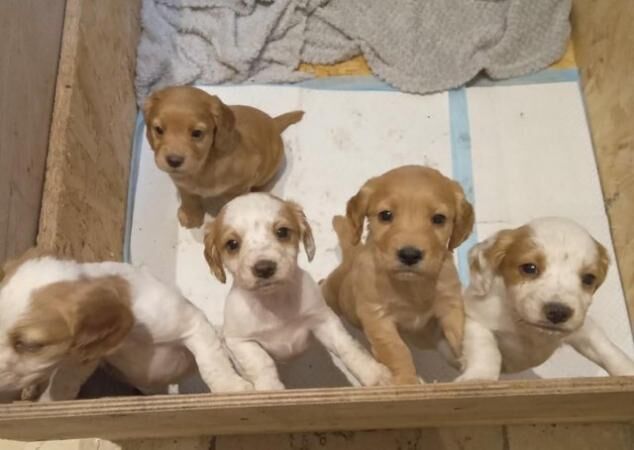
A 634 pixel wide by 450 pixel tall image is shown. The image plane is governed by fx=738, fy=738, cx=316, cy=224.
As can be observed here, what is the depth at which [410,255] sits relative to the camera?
1.84 metres

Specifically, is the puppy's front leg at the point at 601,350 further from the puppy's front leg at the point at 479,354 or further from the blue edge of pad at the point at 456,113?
the blue edge of pad at the point at 456,113

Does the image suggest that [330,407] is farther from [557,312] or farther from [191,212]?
[191,212]

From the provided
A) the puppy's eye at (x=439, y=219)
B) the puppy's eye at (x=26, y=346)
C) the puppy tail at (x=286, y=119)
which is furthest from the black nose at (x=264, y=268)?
the puppy tail at (x=286, y=119)

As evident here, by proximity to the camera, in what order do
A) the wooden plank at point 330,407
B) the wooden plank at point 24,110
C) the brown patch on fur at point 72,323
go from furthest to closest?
the wooden plank at point 24,110, the brown patch on fur at point 72,323, the wooden plank at point 330,407

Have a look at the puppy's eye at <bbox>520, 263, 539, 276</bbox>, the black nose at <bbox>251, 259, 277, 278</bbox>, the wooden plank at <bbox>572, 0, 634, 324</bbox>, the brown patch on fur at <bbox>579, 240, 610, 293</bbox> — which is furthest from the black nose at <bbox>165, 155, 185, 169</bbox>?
the wooden plank at <bbox>572, 0, 634, 324</bbox>

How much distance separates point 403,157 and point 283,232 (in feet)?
3.78

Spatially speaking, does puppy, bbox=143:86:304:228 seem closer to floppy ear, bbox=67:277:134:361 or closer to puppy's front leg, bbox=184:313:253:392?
puppy's front leg, bbox=184:313:253:392

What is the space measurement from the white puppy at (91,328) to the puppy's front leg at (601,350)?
933mm

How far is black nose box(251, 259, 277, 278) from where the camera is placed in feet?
6.18

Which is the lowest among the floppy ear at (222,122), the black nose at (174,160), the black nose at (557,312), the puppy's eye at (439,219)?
the black nose at (557,312)

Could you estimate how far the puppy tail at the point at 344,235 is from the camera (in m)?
2.32

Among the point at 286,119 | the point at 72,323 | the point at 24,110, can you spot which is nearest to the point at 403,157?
the point at 286,119

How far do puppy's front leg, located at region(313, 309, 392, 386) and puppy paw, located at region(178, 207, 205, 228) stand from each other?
36.8 inches

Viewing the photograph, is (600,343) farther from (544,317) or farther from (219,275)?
(219,275)
